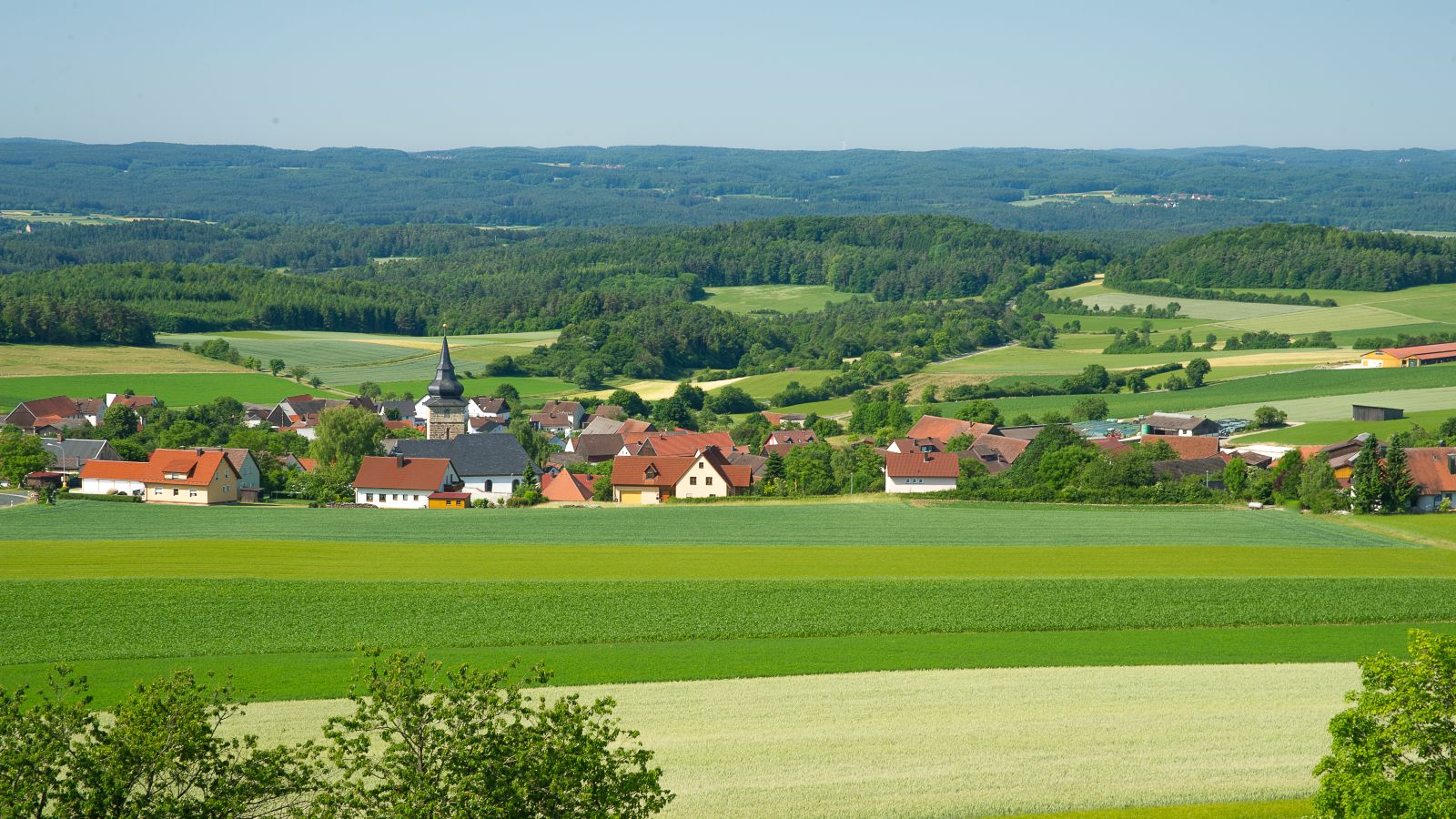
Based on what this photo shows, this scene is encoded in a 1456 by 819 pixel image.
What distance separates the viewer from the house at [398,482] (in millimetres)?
60094

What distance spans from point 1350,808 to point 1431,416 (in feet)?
193

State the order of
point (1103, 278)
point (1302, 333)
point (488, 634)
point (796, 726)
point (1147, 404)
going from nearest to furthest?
1. point (796, 726)
2. point (488, 634)
3. point (1147, 404)
4. point (1302, 333)
5. point (1103, 278)

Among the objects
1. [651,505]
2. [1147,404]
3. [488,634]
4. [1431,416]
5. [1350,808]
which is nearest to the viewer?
[1350,808]

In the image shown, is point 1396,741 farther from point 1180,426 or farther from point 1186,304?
point 1186,304

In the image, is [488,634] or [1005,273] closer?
[488,634]

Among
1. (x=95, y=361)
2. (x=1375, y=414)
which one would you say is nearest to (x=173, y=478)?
(x=95, y=361)

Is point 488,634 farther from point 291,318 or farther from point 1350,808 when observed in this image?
point 291,318

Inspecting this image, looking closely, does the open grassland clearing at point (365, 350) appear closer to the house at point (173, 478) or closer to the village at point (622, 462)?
the village at point (622, 462)

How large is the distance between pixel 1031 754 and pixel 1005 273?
143369mm

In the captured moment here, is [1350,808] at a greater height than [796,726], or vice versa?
[1350,808]

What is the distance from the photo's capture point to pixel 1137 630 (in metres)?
31.2

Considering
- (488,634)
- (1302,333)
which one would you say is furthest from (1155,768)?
(1302,333)

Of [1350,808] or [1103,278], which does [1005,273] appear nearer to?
[1103,278]

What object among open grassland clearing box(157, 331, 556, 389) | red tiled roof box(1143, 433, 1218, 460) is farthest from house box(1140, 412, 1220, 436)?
open grassland clearing box(157, 331, 556, 389)
